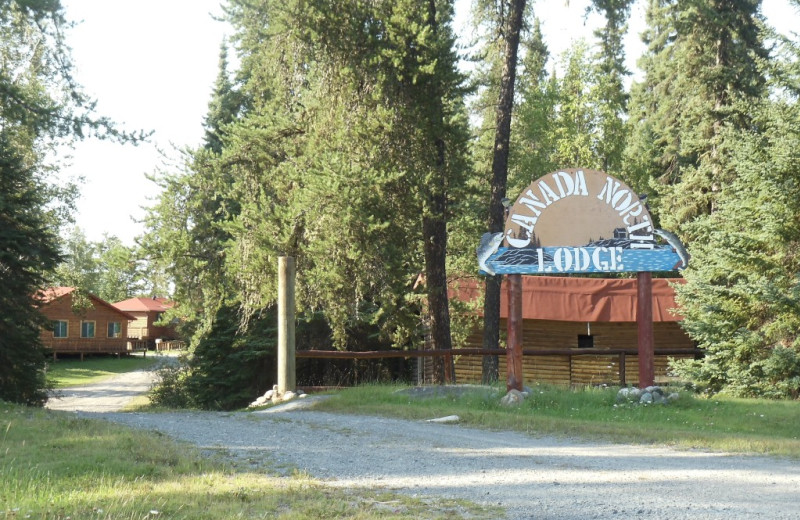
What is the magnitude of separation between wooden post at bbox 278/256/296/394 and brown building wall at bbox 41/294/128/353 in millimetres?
43788

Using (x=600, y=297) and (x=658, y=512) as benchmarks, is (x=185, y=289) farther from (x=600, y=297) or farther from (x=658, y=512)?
(x=658, y=512)

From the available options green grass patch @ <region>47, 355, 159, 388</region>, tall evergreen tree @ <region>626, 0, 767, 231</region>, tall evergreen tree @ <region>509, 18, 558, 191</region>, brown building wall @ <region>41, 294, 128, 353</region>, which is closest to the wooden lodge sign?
tall evergreen tree @ <region>626, 0, 767, 231</region>

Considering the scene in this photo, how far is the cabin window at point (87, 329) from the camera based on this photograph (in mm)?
60656

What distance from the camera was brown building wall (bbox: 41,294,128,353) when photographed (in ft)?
188

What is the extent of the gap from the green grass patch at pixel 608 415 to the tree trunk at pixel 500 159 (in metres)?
3.72

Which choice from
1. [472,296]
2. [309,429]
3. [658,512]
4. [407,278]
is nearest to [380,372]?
[472,296]

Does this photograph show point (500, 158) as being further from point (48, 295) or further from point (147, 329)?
point (147, 329)

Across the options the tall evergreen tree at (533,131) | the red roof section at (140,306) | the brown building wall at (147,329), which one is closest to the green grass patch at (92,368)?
the brown building wall at (147,329)

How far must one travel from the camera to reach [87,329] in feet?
200

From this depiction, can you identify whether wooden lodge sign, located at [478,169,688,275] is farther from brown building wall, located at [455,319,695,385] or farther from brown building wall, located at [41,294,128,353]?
brown building wall, located at [41,294,128,353]

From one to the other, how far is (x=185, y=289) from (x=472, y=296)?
9.25m

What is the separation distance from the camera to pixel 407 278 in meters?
19.8

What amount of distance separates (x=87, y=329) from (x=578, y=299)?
1841 inches

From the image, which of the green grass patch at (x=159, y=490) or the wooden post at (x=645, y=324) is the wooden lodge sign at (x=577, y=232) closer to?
the wooden post at (x=645, y=324)
